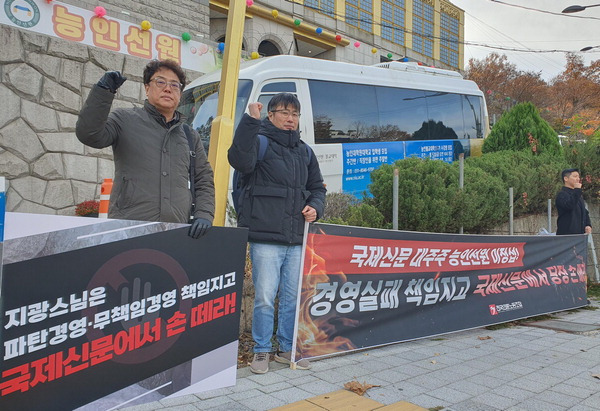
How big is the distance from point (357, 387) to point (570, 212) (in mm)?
5308

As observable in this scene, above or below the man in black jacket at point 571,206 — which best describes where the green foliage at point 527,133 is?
above

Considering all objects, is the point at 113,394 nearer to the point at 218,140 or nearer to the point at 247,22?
the point at 218,140

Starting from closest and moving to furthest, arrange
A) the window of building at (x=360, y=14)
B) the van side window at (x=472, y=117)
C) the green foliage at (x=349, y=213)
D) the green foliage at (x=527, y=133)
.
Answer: the green foliage at (x=349, y=213) < the green foliage at (x=527, y=133) < the van side window at (x=472, y=117) < the window of building at (x=360, y=14)

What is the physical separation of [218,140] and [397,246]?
1929mm

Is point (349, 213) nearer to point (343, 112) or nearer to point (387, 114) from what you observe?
point (343, 112)

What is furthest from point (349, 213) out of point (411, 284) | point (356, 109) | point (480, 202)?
point (356, 109)

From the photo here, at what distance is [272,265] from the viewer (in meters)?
3.93

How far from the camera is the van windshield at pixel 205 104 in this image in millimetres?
8023

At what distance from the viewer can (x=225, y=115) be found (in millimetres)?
4453

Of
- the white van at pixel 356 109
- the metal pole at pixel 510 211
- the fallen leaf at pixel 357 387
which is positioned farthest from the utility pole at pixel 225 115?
the metal pole at pixel 510 211

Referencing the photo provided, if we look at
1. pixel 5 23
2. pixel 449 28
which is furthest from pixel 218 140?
pixel 449 28

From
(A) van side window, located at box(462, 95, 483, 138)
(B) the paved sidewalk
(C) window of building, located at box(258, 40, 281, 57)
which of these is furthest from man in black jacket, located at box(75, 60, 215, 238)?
(C) window of building, located at box(258, 40, 281, 57)

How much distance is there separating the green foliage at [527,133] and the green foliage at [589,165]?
0.38 meters

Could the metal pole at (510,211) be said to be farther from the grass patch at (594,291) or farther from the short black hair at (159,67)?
the short black hair at (159,67)
